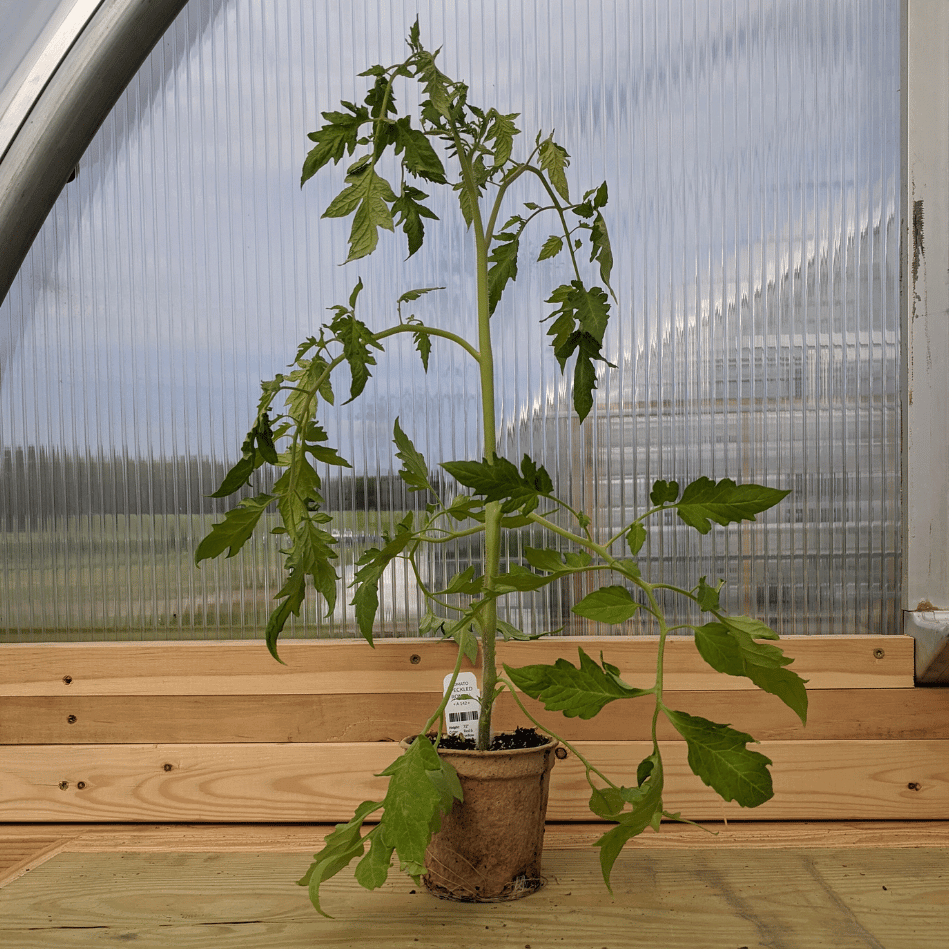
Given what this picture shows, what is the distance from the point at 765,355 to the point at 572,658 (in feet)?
1.39

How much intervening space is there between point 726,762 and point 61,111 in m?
0.94

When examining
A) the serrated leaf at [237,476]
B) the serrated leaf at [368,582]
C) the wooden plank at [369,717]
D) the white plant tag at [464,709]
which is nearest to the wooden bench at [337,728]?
the wooden plank at [369,717]

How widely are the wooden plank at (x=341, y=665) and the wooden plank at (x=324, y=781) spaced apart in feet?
0.22

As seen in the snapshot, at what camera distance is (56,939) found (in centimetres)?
66

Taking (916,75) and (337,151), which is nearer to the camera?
(337,151)

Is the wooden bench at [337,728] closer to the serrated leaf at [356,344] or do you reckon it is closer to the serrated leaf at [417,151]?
the serrated leaf at [356,344]

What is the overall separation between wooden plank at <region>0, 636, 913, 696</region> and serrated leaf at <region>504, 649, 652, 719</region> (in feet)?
1.05

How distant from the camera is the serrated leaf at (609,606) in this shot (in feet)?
1.92

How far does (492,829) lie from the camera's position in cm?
69

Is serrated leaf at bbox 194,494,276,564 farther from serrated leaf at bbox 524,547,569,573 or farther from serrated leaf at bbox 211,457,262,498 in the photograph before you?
serrated leaf at bbox 524,547,569,573

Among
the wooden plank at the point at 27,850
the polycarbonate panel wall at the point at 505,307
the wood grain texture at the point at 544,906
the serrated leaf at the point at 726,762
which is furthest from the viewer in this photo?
the polycarbonate panel wall at the point at 505,307

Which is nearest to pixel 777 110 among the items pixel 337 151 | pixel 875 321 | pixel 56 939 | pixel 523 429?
pixel 875 321

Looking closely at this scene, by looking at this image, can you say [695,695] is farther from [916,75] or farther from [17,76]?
[17,76]

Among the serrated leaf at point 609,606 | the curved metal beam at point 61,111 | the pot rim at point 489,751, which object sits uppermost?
the curved metal beam at point 61,111
